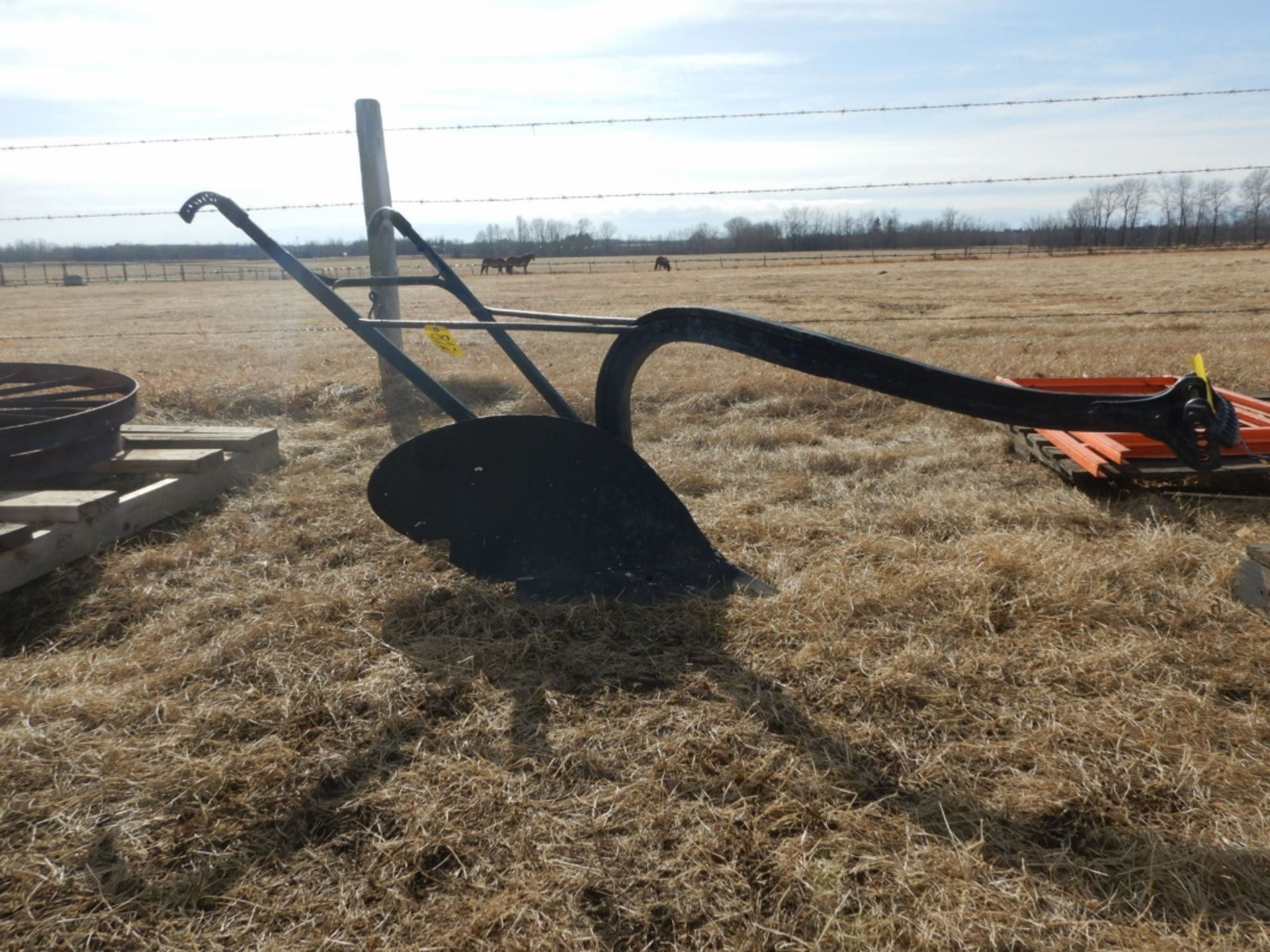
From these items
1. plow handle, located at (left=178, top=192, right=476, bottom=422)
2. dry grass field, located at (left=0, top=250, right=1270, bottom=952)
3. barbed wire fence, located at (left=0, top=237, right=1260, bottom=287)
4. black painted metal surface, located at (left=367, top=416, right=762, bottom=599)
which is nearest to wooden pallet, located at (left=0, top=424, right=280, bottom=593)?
dry grass field, located at (left=0, top=250, right=1270, bottom=952)

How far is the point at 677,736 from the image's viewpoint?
2.32 metres

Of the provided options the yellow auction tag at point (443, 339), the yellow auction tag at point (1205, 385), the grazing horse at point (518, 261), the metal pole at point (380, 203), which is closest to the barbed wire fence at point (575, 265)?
the grazing horse at point (518, 261)

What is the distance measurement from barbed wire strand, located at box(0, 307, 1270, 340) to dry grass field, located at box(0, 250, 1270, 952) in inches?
273

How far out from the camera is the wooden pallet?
3.33 meters

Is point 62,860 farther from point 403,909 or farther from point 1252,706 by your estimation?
point 1252,706

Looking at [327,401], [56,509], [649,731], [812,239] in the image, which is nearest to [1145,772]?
[649,731]

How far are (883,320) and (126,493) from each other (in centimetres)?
894

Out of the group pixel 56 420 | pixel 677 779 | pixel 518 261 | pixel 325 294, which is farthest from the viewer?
pixel 518 261

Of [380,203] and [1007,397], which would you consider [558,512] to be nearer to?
[1007,397]

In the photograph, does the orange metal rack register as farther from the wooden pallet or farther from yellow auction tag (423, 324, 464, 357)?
the wooden pallet

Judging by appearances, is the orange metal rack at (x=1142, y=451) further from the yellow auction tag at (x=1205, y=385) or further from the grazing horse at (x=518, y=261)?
the grazing horse at (x=518, y=261)

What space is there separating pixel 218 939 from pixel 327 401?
5.39m

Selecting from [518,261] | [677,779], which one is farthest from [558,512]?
[518,261]

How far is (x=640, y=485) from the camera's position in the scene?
3100 mm
